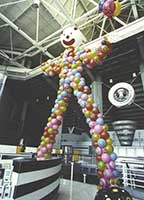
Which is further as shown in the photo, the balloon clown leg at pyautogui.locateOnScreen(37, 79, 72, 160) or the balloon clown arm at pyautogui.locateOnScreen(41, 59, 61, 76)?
the balloon clown arm at pyautogui.locateOnScreen(41, 59, 61, 76)

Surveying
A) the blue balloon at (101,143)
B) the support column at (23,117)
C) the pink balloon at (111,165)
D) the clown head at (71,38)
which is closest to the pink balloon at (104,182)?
the pink balloon at (111,165)

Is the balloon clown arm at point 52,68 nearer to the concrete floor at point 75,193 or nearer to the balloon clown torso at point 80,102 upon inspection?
the balloon clown torso at point 80,102

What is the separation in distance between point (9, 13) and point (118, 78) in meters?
6.29

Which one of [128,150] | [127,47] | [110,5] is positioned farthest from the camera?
[128,150]

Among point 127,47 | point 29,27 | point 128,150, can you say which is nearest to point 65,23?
point 29,27

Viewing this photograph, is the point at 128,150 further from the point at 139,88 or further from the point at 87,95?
the point at 87,95

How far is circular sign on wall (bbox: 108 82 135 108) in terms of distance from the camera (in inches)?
213

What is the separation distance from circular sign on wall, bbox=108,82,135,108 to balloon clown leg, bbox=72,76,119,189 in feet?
8.87

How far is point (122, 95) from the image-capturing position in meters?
5.76

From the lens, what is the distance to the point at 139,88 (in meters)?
7.83

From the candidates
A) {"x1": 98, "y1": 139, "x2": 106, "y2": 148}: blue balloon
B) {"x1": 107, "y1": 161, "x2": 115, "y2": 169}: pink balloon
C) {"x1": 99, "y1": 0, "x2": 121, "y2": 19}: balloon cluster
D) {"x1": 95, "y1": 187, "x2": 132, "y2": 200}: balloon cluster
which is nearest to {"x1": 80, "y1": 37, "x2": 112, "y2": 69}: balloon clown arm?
{"x1": 99, "y1": 0, "x2": 121, "y2": 19}: balloon cluster

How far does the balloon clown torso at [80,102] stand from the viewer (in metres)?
2.52

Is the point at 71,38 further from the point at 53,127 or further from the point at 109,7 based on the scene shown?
the point at 53,127

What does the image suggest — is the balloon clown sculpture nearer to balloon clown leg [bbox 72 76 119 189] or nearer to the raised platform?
balloon clown leg [bbox 72 76 119 189]
